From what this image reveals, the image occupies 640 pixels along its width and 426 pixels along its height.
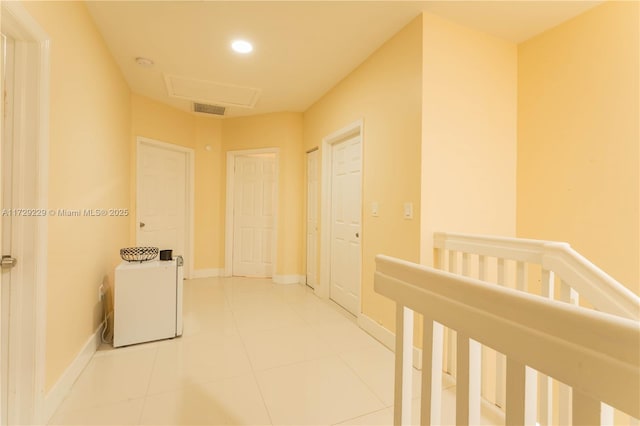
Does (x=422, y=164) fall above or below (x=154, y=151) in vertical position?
below

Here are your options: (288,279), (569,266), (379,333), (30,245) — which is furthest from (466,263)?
(288,279)

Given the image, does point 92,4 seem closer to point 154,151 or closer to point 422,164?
point 154,151

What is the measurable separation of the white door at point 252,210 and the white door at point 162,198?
2.51 feet

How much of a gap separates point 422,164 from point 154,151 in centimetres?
357

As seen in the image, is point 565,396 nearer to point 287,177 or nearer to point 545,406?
point 545,406

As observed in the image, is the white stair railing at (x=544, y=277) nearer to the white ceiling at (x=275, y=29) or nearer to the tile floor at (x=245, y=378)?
the tile floor at (x=245, y=378)

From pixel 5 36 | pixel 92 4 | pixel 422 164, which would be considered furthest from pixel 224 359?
pixel 92 4

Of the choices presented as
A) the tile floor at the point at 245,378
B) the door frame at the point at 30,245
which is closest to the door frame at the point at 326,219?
the tile floor at the point at 245,378

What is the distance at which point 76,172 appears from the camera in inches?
76.6

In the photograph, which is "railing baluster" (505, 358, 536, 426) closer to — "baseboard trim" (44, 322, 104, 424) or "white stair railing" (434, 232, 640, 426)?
"white stair railing" (434, 232, 640, 426)

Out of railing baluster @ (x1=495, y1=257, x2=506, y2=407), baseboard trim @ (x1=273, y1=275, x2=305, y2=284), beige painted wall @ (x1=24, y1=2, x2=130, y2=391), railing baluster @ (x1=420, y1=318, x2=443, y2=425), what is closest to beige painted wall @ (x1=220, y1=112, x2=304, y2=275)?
baseboard trim @ (x1=273, y1=275, x2=305, y2=284)

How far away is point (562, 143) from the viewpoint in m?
2.26

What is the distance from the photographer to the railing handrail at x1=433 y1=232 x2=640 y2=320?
3.76ft

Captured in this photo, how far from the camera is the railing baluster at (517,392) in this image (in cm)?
49
